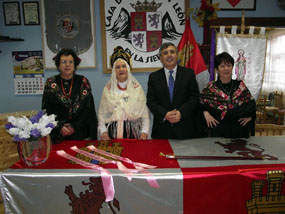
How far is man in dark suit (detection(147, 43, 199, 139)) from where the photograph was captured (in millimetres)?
2105

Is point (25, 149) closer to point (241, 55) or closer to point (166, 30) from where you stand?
point (166, 30)

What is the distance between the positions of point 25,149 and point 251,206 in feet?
4.31

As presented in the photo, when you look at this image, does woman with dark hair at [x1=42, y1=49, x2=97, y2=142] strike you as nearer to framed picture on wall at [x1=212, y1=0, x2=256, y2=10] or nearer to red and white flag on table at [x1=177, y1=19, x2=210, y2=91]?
red and white flag on table at [x1=177, y1=19, x2=210, y2=91]

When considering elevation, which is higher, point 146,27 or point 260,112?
point 146,27

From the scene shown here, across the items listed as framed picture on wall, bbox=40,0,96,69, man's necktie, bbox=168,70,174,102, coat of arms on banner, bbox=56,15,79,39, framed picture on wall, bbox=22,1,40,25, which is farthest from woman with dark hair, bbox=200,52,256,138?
framed picture on wall, bbox=22,1,40,25

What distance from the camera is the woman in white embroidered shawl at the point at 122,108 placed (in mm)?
2090

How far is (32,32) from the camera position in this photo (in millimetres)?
3379

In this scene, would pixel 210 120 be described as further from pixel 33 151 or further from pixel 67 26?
pixel 67 26

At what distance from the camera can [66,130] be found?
6.53 ft

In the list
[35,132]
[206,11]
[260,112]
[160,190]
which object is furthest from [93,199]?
[260,112]

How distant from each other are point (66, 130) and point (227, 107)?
1.39 meters

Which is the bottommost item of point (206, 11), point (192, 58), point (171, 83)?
point (171, 83)

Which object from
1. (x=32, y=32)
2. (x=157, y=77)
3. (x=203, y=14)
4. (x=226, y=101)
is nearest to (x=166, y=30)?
(x=203, y=14)

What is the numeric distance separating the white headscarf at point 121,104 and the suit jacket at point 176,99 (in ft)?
0.33
